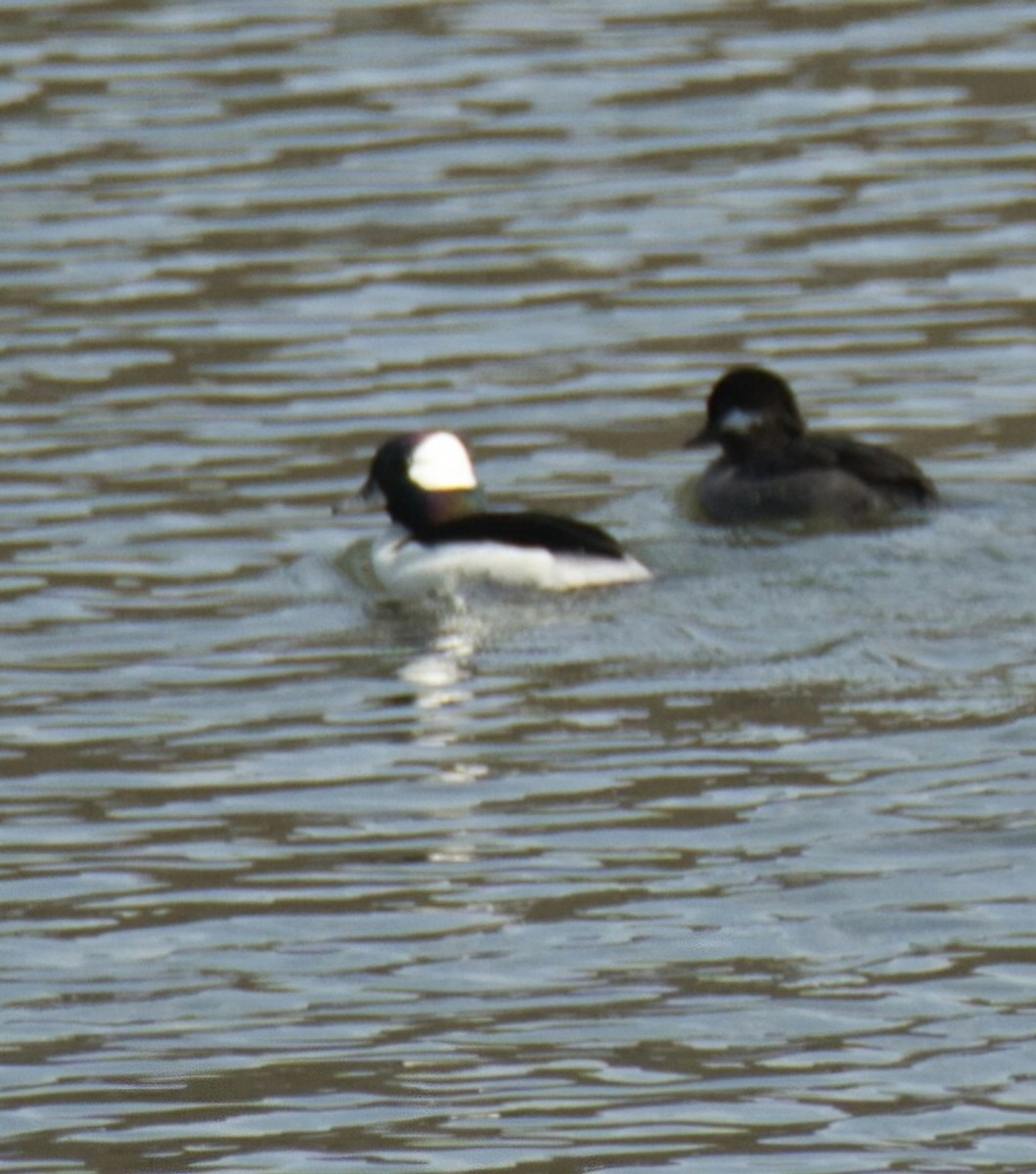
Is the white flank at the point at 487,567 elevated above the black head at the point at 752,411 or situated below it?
below

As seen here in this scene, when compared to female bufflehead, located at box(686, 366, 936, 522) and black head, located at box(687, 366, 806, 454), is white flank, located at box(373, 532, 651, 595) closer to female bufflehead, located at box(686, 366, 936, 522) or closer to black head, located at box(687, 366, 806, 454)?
female bufflehead, located at box(686, 366, 936, 522)

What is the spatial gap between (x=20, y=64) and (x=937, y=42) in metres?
4.91

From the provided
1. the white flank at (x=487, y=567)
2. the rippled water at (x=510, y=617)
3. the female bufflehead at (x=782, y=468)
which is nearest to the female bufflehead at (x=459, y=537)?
the white flank at (x=487, y=567)

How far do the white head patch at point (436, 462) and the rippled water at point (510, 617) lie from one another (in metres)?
0.47

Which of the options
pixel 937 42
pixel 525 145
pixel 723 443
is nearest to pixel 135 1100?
pixel 723 443

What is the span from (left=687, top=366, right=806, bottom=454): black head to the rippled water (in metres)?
0.37

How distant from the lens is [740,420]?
12906 millimetres

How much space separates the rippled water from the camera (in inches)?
280

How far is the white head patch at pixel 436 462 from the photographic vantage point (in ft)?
40.4

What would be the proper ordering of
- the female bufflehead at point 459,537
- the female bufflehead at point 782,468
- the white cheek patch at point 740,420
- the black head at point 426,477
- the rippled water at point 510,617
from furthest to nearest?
the white cheek patch at point 740,420 < the black head at point 426,477 < the female bufflehead at point 782,468 < the female bufflehead at point 459,537 < the rippled water at point 510,617

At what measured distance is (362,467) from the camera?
44.0 ft

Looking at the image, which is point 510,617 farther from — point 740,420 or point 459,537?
point 740,420

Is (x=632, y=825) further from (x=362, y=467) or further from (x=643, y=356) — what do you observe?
(x=643, y=356)

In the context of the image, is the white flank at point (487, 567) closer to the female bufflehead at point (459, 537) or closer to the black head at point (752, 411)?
the female bufflehead at point (459, 537)
